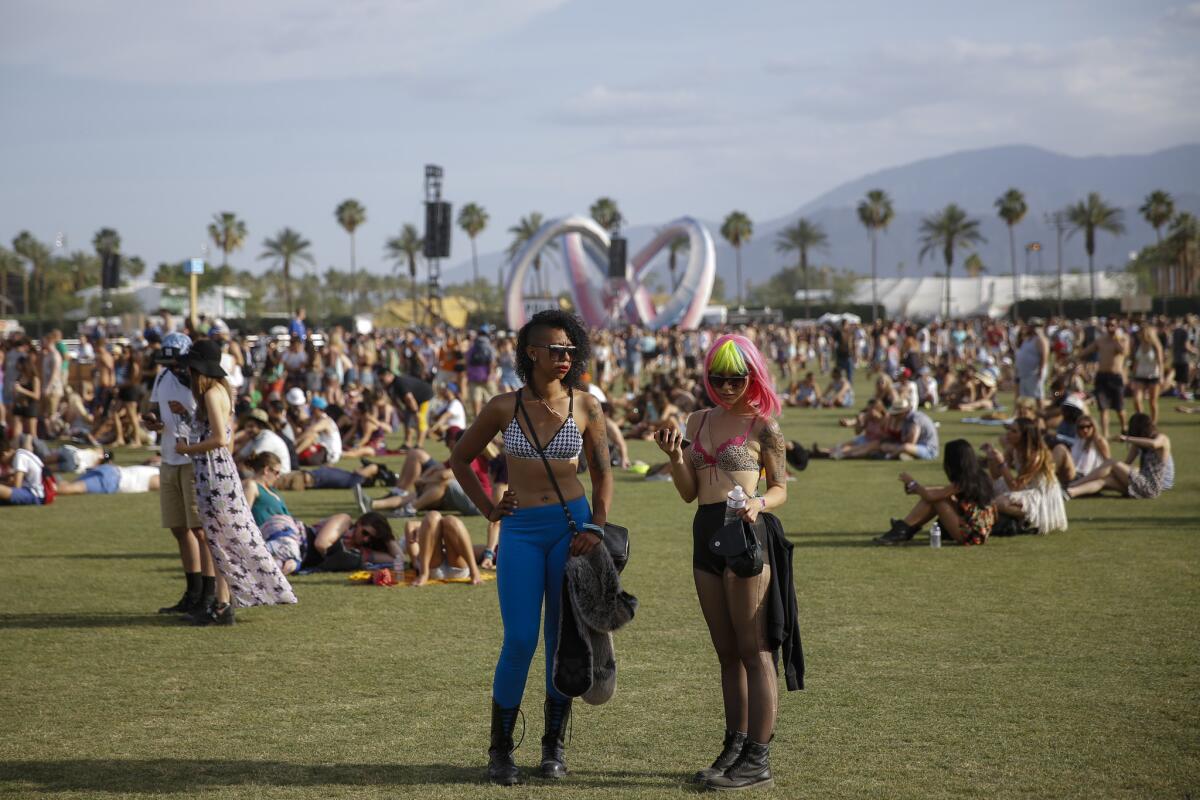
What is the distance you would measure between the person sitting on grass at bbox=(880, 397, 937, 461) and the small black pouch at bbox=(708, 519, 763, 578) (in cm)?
1304

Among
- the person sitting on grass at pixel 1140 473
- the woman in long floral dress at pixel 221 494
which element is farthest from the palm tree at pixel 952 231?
the woman in long floral dress at pixel 221 494

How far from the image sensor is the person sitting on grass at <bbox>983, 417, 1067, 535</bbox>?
10.6 m

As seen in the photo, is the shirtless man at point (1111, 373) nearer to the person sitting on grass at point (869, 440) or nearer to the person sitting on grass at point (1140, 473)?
the person sitting on grass at point (869, 440)

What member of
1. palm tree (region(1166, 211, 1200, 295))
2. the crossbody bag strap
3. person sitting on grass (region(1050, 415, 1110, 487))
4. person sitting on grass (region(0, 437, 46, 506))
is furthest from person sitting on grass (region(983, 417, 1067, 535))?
Answer: palm tree (region(1166, 211, 1200, 295))

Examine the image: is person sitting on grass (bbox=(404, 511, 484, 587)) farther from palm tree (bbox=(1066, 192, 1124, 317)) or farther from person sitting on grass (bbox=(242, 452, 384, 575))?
palm tree (bbox=(1066, 192, 1124, 317))

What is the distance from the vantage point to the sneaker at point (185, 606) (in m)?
7.88

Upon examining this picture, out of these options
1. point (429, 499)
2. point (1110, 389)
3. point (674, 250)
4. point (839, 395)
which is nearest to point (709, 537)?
point (429, 499)

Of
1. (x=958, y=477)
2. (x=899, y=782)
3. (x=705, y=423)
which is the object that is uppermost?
(x=705, y=423)

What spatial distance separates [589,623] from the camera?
182 inches

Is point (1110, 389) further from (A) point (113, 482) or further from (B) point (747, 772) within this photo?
(B) point (747, 772)

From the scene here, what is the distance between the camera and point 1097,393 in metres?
18.5

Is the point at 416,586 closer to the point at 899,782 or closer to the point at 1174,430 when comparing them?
the point at 899,782

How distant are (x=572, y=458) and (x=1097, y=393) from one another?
15635 mm

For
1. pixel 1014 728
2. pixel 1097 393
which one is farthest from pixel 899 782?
pixel 1097 393
